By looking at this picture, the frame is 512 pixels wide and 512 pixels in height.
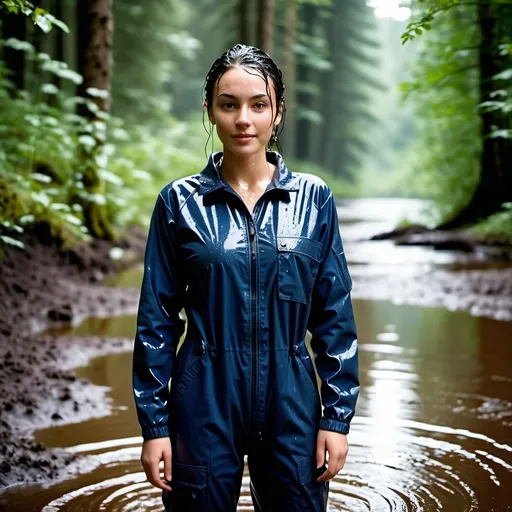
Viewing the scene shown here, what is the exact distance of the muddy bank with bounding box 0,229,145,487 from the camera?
4.54 m

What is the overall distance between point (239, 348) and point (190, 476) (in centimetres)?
45

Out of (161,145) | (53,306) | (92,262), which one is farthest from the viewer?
(161,145)

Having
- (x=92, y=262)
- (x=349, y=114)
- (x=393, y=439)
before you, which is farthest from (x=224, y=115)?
(x=349, y=114)

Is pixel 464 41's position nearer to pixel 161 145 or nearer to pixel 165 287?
pixel 161 145

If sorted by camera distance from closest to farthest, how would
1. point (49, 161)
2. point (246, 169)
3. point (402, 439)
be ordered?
point (246, 169) → point (402, 439) → point (49, 161)

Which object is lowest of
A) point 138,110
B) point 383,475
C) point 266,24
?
point 383,475

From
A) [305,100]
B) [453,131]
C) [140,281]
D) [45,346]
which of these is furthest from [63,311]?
[305,100]

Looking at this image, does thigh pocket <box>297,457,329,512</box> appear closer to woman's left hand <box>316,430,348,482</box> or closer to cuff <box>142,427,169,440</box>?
woman's left hand <box>316,430,348,482</box>

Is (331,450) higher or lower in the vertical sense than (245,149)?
lower

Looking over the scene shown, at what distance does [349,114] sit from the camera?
159 feet

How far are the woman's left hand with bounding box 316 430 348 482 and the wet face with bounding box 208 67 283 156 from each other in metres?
1.00

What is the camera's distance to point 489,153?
14.9 metres

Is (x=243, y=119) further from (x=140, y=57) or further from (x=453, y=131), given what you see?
(x=140, y=57)

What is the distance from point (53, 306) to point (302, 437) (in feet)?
20.4
